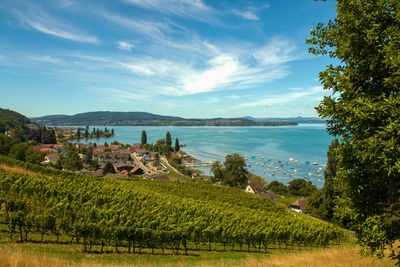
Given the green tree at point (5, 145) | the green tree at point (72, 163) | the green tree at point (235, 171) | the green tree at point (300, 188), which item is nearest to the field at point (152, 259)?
the green tree at point (235, 171)

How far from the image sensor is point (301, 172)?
3140 inches

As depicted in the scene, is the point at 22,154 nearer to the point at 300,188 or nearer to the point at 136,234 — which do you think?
the point at 136,234

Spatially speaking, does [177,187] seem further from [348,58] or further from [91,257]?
[348,58]

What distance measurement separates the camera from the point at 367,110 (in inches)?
162

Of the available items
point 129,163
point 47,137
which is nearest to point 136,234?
point 129,163

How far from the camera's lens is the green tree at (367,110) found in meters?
4.05

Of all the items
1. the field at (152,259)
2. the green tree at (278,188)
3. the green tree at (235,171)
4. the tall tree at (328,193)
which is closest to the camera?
the field at (152,259)

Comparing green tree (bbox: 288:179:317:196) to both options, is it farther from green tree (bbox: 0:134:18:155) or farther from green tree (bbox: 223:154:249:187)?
green tree (bbox: 0:134:18:155)

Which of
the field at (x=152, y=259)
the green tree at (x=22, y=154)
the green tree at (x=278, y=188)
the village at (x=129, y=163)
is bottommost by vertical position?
the green tree at (x=278, y=188)

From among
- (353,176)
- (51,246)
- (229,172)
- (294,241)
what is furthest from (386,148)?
(229,172)

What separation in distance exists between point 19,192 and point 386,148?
22105mm

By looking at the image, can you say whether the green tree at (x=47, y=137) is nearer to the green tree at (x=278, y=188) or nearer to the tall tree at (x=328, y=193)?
the green tree at (x=278, y=188)

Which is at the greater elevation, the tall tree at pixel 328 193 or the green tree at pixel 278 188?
the tall tree at pixel 328 193

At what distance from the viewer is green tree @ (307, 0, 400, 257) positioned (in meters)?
4.05
